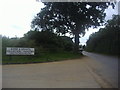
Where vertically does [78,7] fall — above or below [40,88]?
above

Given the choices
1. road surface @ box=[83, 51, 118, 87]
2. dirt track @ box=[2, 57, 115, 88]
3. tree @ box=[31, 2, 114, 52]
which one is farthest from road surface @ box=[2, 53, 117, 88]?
tree @ box=[31, 2, 114, 52]

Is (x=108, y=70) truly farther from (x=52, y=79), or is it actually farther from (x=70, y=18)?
(x=70, y=18)

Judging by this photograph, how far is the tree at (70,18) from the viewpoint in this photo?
985 inches

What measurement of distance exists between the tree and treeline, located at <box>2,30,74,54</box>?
4.57 ft

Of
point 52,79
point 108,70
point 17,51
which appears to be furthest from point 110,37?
point 52,79

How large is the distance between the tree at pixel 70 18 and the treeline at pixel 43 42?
4.57 ft

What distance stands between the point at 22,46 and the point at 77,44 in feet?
43.7

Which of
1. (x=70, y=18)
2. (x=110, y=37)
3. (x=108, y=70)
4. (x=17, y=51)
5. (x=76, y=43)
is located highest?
(x=70, y=18)

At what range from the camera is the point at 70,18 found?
26844 millimetres

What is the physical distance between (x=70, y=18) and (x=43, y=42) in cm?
612

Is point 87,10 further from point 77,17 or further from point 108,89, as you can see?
point 108,89

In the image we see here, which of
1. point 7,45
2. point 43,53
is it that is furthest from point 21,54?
point 43,53

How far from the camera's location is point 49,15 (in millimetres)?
27281

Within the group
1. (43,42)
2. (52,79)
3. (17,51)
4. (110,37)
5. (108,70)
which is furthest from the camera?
(110,37)
